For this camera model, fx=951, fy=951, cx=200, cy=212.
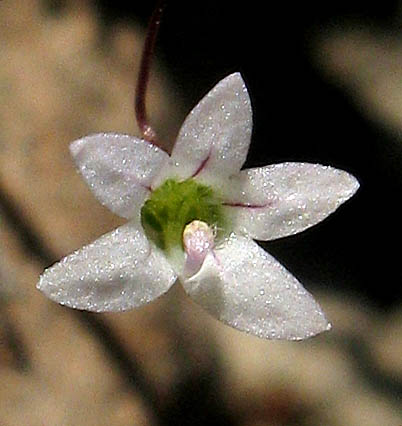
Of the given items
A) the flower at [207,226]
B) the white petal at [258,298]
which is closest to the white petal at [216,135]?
the flower at [207,226]

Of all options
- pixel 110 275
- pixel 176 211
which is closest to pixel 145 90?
pixel 176 211

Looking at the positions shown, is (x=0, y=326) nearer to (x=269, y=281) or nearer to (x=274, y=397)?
(x=274, y=397)

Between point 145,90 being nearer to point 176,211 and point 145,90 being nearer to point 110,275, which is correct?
point 176,211

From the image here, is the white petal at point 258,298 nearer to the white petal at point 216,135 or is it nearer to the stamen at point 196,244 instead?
the stamen at point 196,244

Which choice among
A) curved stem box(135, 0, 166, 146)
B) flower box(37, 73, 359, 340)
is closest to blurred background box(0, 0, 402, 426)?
curved stem box(135, 0, 166, 146)

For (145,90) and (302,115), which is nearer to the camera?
(145,90)

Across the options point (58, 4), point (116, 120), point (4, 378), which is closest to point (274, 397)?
point (4, 378)

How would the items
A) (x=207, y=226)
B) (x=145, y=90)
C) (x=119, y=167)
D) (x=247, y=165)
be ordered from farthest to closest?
(x=247, y=165), (x=145, y=90), (x=207, y=226), (x=119, y=167)
